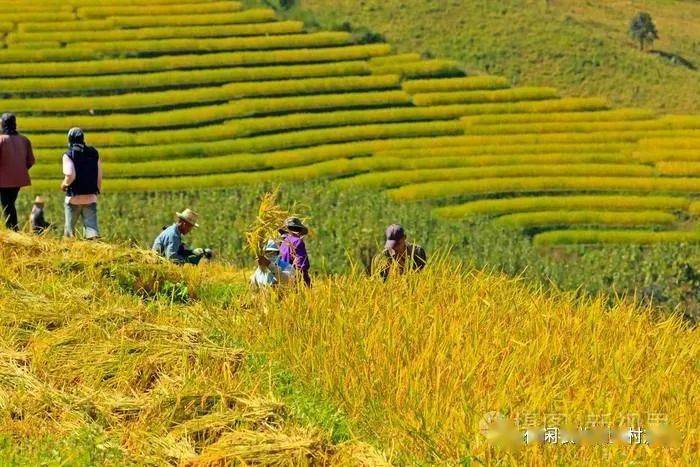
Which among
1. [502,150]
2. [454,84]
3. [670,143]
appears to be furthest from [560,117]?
[502,150]

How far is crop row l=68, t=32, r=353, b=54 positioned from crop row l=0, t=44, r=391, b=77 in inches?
32.6

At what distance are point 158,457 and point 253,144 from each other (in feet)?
156

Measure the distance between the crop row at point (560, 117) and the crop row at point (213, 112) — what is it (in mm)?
1567

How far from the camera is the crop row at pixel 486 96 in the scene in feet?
194

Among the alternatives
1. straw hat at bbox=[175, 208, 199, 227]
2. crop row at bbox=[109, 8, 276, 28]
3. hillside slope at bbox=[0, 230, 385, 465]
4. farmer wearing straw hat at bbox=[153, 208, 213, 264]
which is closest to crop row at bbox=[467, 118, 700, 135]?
crop row at bbox=[109, 8, 276, 28]

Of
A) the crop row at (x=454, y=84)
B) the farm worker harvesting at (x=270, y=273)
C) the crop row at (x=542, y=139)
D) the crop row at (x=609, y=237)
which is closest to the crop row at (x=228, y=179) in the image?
the crop row at (x=542, y=139)

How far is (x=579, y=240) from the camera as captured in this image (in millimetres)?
43500

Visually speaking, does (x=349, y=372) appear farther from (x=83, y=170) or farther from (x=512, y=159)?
(x=512, y=159)

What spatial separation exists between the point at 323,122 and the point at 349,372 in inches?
1944

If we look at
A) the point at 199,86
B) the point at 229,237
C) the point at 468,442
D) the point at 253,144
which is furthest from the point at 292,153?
the point at 468,442

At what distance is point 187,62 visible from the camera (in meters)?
61.7

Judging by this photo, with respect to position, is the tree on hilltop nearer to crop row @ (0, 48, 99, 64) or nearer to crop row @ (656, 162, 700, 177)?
crop row @ (656, 162, 700, 177)

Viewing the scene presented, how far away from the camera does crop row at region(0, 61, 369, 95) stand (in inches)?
2292

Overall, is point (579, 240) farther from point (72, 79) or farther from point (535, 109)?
point (72, 79)
